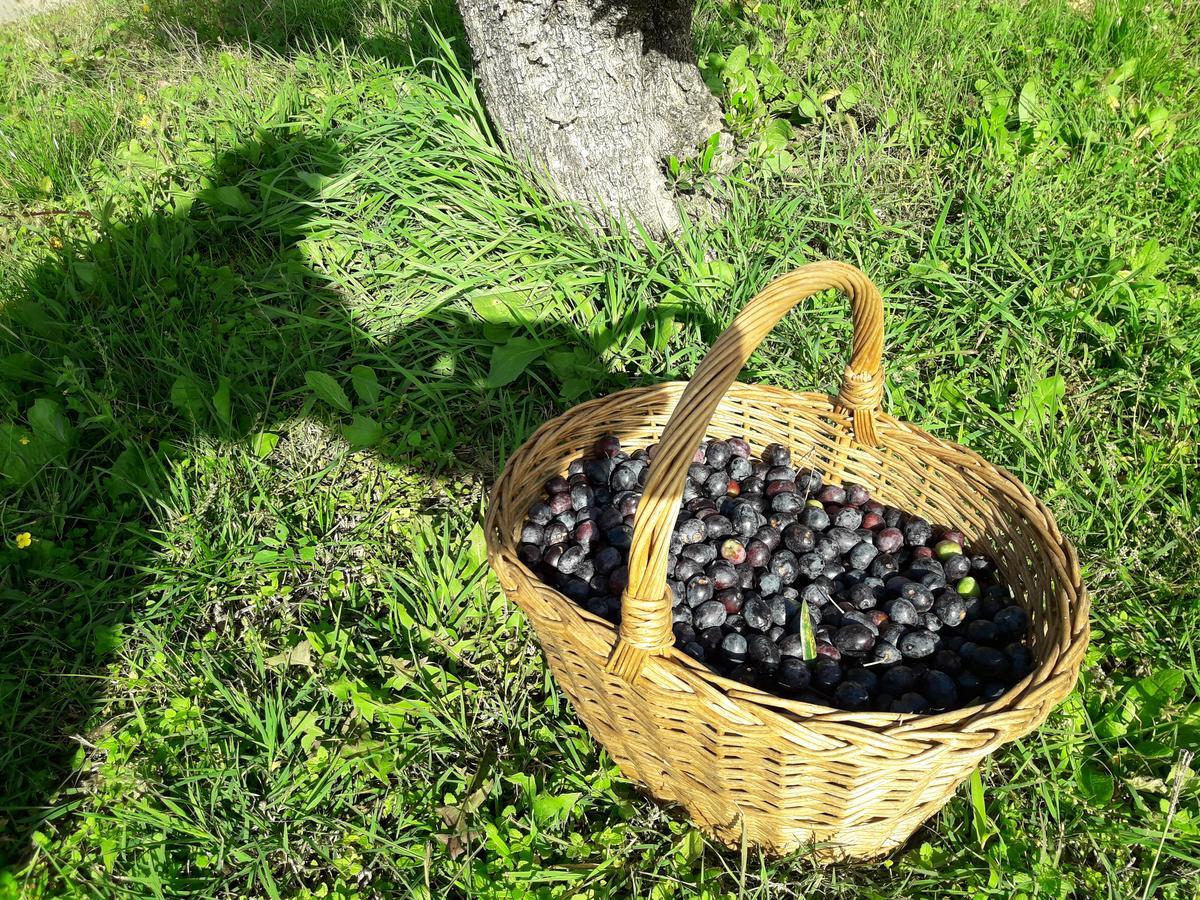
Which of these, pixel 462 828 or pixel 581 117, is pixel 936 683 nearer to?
pixel 462 828

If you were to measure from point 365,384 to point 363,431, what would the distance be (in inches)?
7.2

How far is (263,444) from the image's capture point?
2.60 meters

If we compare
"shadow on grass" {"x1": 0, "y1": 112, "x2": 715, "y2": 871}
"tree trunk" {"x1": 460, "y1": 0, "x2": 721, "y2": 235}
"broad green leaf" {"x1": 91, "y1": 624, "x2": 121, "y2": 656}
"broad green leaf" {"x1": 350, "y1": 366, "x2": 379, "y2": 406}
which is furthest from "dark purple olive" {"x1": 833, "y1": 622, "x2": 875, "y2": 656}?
"broad green leaf" {"x1": 91, "y1": 624, "x2": 121, "y2": 656}

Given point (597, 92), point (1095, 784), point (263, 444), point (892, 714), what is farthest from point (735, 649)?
point (597, 92)

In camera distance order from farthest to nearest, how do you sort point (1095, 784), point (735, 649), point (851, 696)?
point (1095, 784) → point (735, 649) → point (851, 696)

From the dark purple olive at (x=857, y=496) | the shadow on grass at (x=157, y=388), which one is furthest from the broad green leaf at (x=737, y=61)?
the dark purple olive at (x=857, y=496)

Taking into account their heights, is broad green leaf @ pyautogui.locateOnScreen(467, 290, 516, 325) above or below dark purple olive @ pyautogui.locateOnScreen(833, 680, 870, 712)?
above

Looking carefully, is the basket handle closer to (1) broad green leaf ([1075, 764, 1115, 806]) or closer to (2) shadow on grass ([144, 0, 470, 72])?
(1) broad green leaf ([1075, 764, 1115, 806])

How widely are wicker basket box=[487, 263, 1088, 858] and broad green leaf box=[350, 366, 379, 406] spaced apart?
764mm

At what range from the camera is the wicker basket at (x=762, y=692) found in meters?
1.42

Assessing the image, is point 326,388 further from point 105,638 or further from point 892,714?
point 892,714

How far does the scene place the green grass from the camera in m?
1.88

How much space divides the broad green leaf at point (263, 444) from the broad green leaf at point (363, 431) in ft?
0.83

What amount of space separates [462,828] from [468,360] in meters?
1.42
